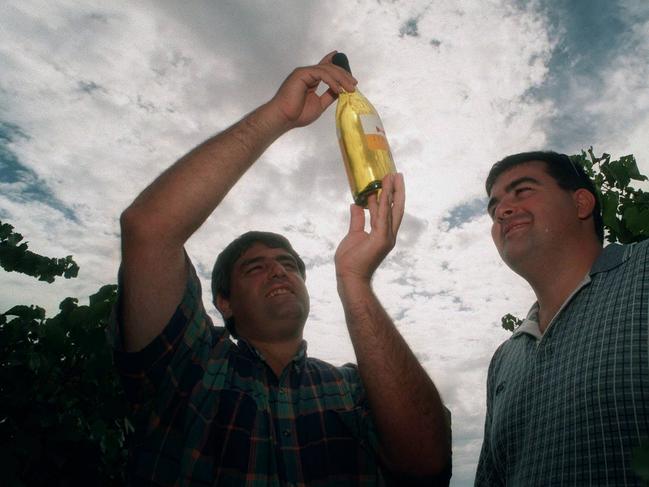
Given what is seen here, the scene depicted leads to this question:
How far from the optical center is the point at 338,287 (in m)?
1.92

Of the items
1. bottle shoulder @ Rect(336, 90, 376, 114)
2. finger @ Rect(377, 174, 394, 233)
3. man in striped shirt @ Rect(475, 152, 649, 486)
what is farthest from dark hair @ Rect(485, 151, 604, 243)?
finger @ Rect(377, 174, 394, 233)

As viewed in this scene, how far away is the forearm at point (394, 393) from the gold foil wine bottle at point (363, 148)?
497 millimetres

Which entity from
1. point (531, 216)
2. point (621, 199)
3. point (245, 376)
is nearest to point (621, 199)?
point (621, 199)

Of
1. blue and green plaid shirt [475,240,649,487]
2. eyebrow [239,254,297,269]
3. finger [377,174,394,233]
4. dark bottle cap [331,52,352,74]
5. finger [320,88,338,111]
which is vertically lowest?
blue and green plaid shirt [475,240,649,487]

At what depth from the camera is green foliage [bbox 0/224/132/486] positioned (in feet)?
9.19

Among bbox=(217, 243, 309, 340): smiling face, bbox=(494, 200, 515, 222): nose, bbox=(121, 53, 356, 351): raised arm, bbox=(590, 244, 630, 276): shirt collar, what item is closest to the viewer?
bbox=(121, 53, 356, 351): raised arm

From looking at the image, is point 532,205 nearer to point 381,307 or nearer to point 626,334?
point 626,334

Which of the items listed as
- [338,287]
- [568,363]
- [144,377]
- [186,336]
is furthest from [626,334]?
[144,377]

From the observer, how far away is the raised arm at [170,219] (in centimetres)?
164

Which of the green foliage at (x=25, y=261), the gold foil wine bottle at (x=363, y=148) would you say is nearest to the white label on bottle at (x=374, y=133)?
the gold foil wine bottle at (x=363, y=148)

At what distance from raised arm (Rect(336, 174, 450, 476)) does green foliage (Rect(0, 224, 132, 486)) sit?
2096 mm

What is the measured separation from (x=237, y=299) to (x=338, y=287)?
3.41 feet

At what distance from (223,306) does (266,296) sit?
0.45m

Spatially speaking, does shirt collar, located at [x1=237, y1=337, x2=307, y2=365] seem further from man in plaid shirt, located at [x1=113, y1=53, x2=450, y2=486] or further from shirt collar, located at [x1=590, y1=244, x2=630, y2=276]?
shirt collar, located at [x1=590, y1=244, x2=630, y2=276]
